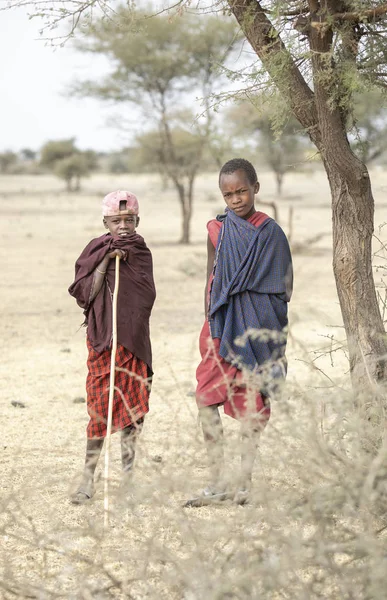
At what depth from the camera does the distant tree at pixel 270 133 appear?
4457 mm

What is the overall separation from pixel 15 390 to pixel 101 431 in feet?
7.95

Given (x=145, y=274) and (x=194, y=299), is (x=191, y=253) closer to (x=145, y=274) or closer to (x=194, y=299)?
(x=194, y=299)

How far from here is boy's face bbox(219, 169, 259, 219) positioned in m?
4.18

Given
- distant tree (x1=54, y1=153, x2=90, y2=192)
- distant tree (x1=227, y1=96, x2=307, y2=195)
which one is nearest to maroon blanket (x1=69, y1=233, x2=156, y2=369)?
distant tree (x1=227, y1=96, x2=307, y2=195)

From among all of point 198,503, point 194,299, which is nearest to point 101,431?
point 198,503

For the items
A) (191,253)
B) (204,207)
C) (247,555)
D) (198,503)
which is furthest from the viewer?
(204,207)

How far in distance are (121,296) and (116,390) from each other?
0.46 meters

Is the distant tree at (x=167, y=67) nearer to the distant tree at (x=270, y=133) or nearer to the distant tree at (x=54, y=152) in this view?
the distant tree at (x=270, y=133)

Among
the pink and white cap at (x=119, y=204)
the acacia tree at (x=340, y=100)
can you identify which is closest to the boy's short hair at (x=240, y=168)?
the acacia tree at (x=340, y=100)

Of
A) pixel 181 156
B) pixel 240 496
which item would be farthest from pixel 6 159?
pixel 240 496

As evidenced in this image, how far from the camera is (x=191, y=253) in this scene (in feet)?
57.8

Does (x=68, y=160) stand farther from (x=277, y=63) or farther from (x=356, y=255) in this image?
(x=356, y=255)

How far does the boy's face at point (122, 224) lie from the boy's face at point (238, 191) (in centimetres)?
51

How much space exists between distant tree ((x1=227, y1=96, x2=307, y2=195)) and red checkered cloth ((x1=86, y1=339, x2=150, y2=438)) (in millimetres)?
1352
